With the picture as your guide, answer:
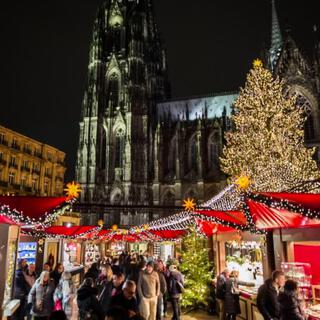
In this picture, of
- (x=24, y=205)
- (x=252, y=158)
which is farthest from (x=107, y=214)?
(x=24, y=205)

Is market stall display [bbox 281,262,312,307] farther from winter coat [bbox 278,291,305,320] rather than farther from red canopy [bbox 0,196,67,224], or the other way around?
red canopy [bbox 0,196,67,224]

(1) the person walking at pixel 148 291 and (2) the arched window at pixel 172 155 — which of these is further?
(2) the arched window at pixel 172 155

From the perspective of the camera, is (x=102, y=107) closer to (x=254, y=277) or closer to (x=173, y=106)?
(x=173, y=106)

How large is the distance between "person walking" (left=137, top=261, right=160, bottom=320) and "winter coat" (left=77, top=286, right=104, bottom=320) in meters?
2.00

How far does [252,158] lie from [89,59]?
3721cm

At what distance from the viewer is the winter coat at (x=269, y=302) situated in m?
5.19

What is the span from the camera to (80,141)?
4175 centimetres

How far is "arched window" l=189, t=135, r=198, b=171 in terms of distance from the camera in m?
40.6

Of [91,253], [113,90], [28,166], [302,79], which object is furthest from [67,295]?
[113,90]

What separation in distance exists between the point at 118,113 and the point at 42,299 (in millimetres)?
37094

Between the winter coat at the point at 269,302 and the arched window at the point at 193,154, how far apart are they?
3512 centimetres

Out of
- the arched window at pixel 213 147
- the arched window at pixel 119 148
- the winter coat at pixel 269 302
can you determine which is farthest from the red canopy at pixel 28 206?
the arched window at pixel 213 147

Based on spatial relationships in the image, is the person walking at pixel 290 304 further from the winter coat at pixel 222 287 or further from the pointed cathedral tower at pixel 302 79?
the pointed cathedral tower at pixel 302 79

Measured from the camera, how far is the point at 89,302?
5.33 m
